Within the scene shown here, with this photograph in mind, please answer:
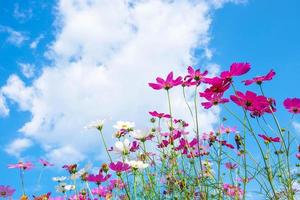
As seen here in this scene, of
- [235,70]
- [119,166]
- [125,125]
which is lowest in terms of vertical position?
[119,166]

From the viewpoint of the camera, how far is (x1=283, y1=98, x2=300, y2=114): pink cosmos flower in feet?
5.57

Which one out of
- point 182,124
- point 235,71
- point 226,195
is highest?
point 182,124

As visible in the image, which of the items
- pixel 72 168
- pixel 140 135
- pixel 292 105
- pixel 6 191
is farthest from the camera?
pixel 6 191

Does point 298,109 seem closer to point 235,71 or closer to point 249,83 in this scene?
point 249,83

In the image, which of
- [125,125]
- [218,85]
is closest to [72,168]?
[125,125]

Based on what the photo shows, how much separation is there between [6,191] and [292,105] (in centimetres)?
176

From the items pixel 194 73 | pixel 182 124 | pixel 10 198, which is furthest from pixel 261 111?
pixel 10 198

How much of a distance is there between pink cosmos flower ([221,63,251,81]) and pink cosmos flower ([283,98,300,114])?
11.4 inches

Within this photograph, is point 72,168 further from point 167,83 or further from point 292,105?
point 292,105

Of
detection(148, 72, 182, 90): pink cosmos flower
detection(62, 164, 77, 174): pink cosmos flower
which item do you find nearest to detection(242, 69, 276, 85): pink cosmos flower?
detection(148, 72, 182, 90): pink cosmos flower

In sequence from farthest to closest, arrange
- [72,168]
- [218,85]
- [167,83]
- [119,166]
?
Result: [72,168] → [167,83] → [119,166] → [218,85]

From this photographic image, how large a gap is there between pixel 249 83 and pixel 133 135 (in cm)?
78

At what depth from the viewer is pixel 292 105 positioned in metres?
1.71

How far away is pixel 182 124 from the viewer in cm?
261
